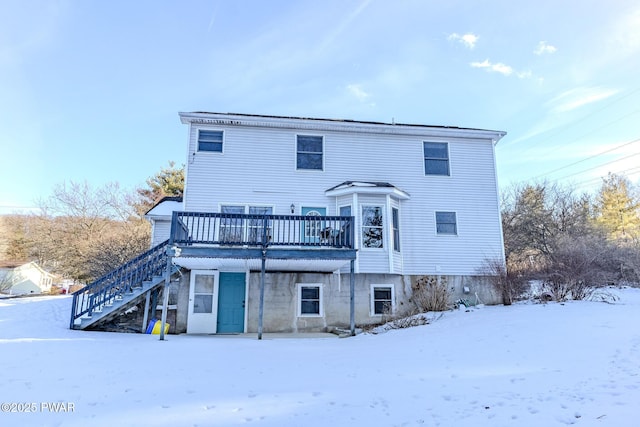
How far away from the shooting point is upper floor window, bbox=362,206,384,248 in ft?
42.0

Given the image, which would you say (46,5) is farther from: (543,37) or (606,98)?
(606,98)

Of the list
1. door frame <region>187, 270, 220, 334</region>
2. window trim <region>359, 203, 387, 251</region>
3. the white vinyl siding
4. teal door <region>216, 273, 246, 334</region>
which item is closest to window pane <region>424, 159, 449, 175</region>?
the white vinyl siding

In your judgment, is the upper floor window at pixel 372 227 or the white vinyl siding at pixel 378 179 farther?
the white vinyl siding at pixel 378 179

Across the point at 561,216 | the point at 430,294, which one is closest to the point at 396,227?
the point at 430,294

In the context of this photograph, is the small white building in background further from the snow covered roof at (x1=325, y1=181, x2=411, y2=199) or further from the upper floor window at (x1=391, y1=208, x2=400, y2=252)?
the upper floor window at (x1=391, y1=208, x2=400, y2=252)

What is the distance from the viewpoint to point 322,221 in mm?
11766

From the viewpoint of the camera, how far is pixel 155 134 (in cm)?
2748

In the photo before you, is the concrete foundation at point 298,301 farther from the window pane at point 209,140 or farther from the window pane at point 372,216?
the window pane at point 209,140

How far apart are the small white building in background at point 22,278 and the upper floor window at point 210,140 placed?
2576 cm

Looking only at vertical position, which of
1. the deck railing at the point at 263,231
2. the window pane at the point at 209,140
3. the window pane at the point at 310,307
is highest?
the window pane at the point at 209,140

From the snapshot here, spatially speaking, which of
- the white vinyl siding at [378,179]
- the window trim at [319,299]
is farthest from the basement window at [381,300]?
the window trim at [319,299]

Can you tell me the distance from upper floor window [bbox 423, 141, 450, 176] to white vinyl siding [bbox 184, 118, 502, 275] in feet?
0.65

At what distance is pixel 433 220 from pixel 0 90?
88.7 feet

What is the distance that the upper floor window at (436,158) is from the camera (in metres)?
14.2
